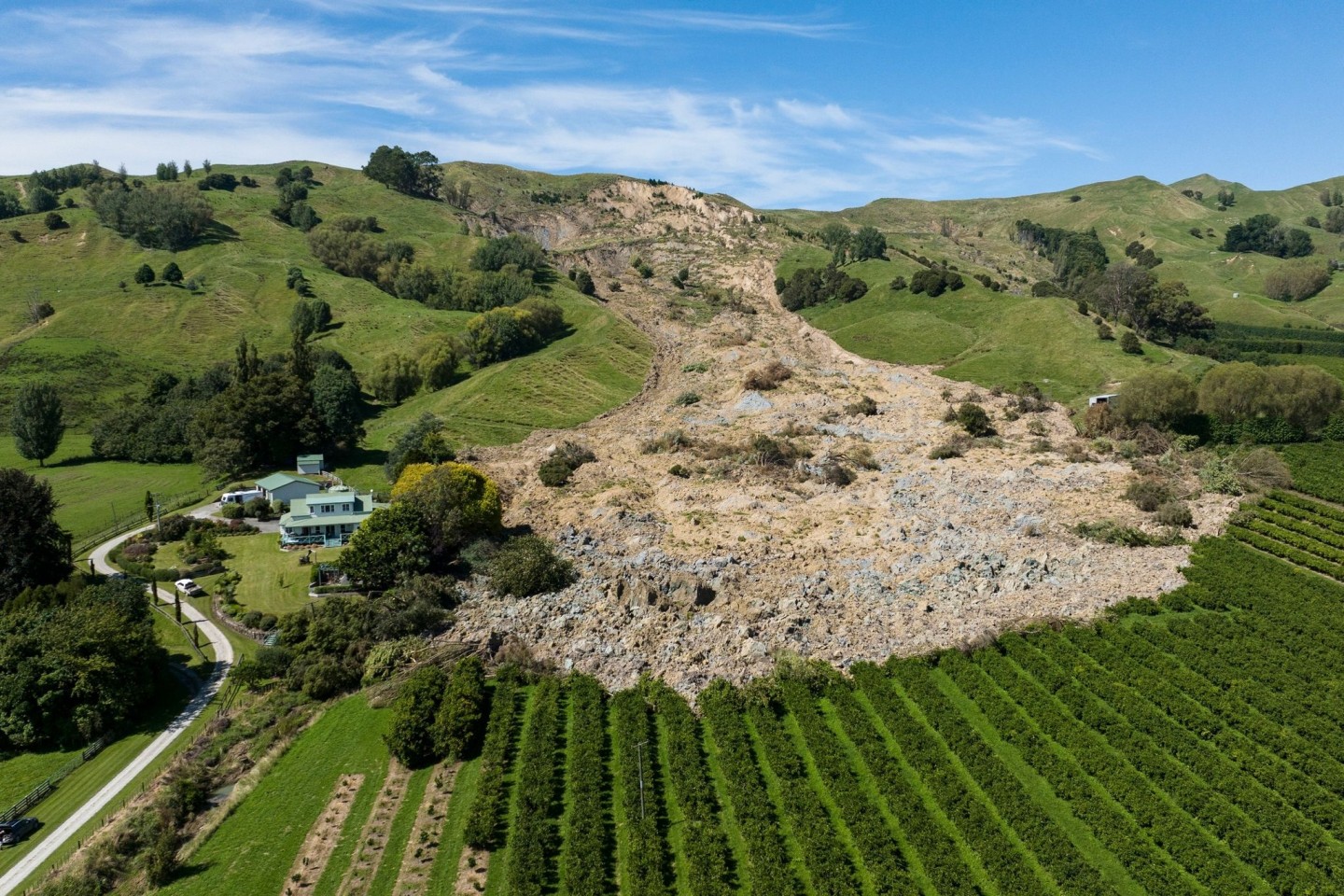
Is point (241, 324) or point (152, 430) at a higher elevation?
point (241, 324)

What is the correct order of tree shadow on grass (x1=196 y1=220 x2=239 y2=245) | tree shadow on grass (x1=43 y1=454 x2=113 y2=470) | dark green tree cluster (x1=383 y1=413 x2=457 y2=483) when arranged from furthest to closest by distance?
tree shadow on grass (x1=196 y1=220 x2=239 y2=245) → tree shadow on grass (x1=43 y1=454 x2=113 y2=470) → dark green tree cluster (x1=383 y1=413 x2=457 y2=483)

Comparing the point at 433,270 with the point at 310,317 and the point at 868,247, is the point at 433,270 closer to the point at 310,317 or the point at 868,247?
the point at 310,317

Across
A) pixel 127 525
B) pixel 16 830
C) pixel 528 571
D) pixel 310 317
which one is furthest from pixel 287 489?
pixel 310 317

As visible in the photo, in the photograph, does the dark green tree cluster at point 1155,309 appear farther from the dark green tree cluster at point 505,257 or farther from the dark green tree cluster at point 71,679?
the dark green tree cluster at point 71,679

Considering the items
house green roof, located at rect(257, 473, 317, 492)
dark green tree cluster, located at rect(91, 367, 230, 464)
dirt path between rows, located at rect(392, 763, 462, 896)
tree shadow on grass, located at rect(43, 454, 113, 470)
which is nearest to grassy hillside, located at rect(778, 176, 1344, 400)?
house green roof, located at rect(257, 473, 317, 492)

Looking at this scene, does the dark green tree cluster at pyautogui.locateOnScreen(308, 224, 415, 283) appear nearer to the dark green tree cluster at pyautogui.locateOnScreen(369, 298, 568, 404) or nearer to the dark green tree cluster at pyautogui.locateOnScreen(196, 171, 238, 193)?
the dark green tree cluster at pyautogui.locateOnScreen(369, 298, 568, 404)

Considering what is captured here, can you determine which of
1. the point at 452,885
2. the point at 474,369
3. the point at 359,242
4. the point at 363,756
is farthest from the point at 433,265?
the point at 452,885

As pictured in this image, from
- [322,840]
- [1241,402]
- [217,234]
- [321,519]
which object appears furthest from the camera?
[217,234]

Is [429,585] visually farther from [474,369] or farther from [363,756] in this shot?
[474,369]
